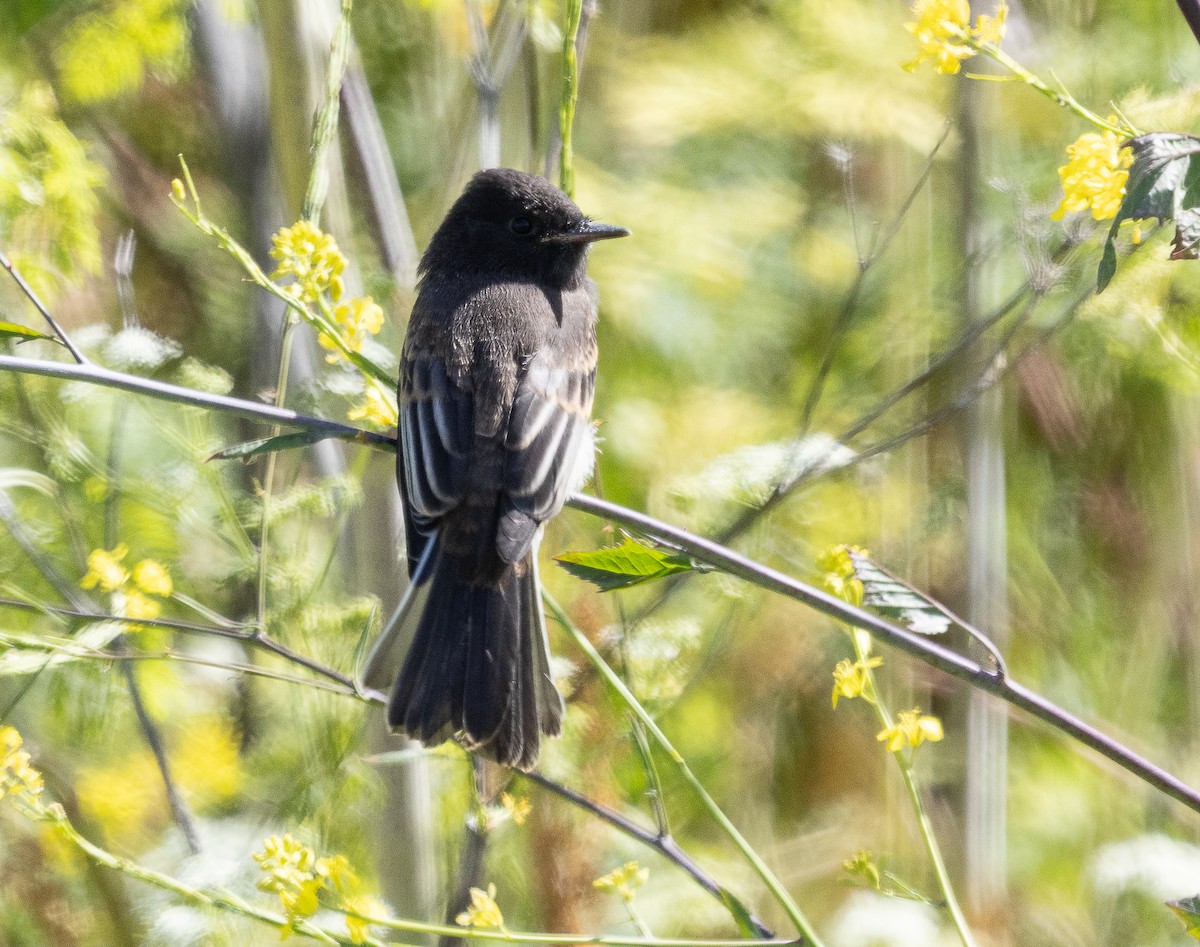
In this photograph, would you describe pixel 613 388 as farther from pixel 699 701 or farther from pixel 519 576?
pixel 519 576

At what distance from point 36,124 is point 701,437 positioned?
175 cm

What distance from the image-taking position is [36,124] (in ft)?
8.86

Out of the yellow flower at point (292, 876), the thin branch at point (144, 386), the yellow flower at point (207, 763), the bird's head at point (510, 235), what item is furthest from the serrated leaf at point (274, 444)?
the yellow flower at point (207, 763)

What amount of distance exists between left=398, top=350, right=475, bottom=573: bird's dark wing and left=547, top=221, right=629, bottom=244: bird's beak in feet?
1.52

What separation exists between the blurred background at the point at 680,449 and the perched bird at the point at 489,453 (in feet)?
0.52

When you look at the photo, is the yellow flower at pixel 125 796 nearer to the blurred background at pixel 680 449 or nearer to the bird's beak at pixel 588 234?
the blurred background at pixel 680 449

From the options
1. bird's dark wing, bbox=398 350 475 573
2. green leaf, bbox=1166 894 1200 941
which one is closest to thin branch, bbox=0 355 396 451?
bird's dark wing, bbox=398 350 475 573

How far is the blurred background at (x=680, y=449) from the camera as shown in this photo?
8.36 feet

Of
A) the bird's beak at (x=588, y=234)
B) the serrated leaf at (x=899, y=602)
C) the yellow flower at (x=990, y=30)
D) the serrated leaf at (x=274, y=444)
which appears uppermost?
Result: the yellow flower at (x=990, y=30)

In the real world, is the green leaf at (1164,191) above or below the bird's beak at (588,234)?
above

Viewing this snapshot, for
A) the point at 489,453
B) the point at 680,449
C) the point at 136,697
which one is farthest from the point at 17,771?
the point at 680,449

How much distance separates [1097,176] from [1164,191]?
0.18m

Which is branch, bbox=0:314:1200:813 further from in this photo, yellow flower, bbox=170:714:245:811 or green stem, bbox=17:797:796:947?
yellow flower, bbox=170:714:245:811

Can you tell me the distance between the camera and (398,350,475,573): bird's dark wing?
2229 mm
